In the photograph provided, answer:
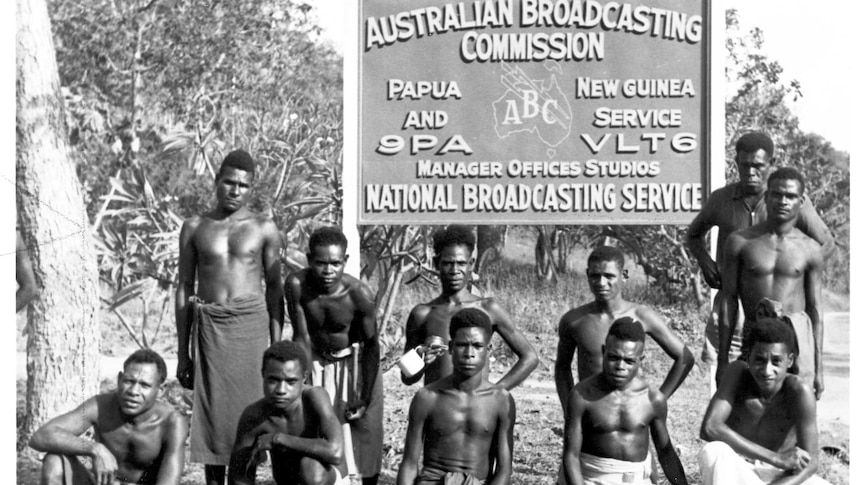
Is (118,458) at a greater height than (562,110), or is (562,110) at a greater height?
(562,110)

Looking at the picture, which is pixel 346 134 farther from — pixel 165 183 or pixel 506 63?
pixel 165 183

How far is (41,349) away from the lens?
35.1ft

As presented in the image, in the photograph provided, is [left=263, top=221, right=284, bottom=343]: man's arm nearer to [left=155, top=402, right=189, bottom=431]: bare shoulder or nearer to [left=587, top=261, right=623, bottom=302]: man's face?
[left=155, top=402, right=189, bottom=431]: bare shoulder

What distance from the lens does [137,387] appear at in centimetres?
718

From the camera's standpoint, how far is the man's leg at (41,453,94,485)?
7078 millimetres

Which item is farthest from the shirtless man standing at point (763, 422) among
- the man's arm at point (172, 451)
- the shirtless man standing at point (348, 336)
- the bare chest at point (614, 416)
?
the man's arm at point (172, 451)

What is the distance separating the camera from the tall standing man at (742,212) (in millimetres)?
8156

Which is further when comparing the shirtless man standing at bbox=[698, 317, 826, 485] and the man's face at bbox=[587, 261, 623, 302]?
the man's face at bbox=[587, 261, 623, 302]

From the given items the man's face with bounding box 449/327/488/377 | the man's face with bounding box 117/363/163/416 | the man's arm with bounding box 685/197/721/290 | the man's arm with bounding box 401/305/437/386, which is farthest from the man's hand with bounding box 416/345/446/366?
the man's arm with bounding box 685/197/721/290

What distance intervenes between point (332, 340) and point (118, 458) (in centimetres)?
140

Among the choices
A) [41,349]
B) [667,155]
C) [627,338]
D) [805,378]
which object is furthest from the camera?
[41,349]

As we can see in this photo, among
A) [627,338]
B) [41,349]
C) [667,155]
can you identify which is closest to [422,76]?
[667,155]

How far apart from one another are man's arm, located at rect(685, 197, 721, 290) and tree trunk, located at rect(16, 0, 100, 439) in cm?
456

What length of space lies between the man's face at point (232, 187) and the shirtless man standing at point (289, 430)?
1.30 metres
